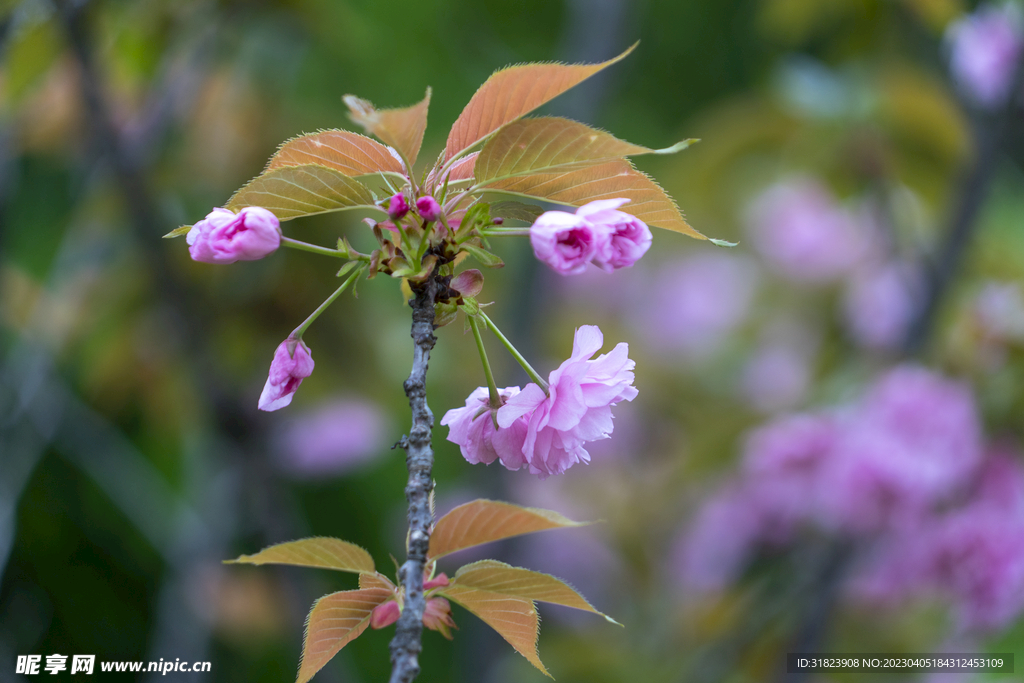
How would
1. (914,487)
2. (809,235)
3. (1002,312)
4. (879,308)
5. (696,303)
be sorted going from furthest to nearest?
(696,303), (809,235), (879,308), (1002,312), (914,487)

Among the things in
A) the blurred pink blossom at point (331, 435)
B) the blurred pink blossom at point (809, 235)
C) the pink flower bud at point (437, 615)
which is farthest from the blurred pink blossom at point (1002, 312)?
the blurred pink blossom at point (331, 435)

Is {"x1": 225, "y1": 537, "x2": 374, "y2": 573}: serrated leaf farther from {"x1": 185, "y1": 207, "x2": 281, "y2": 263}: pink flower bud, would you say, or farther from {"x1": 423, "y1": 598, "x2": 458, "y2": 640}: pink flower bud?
{"x1": 185, "y1": 207, "x2": 281, "y2": 263}: pink flower bud

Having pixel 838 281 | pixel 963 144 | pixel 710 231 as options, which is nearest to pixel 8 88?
pixel 963 144

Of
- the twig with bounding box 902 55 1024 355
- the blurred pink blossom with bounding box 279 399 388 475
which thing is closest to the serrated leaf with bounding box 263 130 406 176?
the twig with bounding box 902 55 1024 355

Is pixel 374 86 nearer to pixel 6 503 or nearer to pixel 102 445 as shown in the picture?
pixel 102 445

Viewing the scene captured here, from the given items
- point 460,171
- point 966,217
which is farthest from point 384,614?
point 966,217

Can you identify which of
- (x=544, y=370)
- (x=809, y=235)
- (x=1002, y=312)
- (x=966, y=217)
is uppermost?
(x=809, y=235)

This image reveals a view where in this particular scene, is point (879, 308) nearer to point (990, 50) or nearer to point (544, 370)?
point (990, 50)
